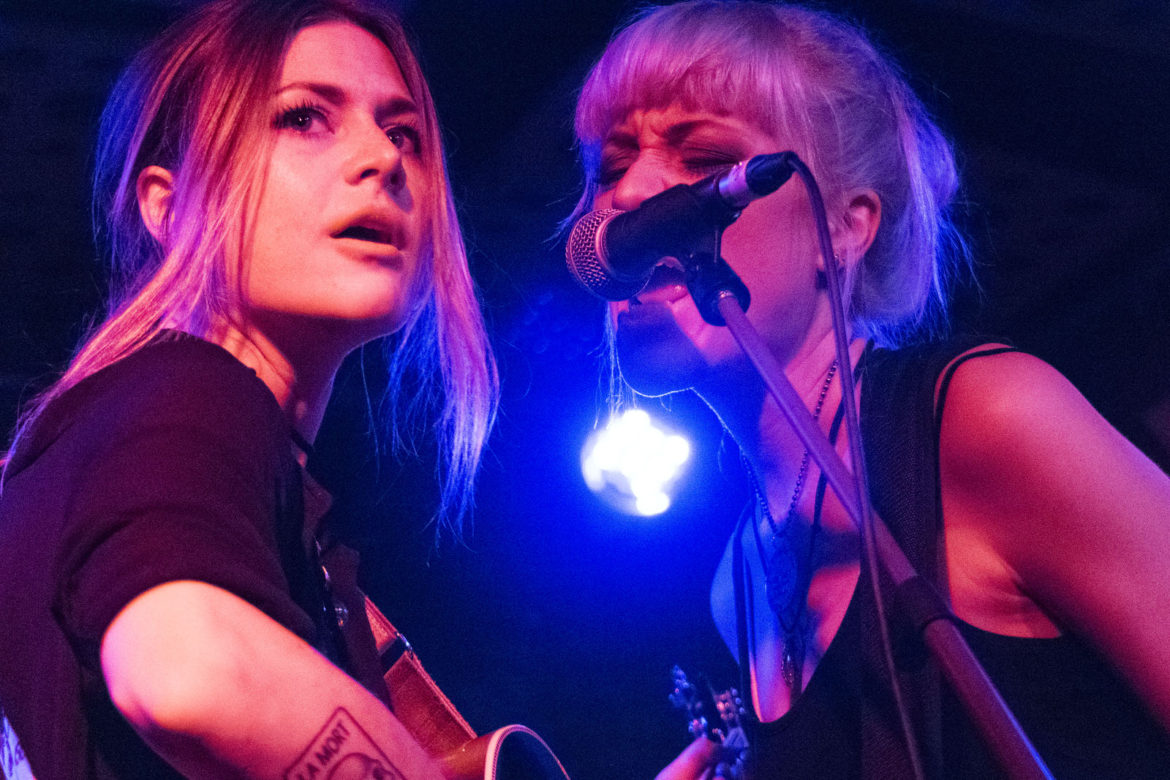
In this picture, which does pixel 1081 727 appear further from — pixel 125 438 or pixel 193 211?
pixel 193 211

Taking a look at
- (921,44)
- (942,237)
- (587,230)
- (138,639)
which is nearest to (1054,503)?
(587,230)

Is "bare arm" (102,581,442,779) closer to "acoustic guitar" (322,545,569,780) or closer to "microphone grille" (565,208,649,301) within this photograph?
"acoustic guitar" (322,545,569,780)

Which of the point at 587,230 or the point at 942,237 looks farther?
the point at 942,237

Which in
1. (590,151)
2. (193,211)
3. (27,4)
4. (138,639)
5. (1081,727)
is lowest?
(1081,727)

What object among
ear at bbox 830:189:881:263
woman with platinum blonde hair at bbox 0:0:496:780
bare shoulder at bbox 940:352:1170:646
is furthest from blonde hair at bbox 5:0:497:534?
bare shoulder at bbox 940:352:1170:646

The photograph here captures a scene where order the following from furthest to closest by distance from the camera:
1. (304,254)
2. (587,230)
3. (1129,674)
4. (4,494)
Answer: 1. (587,230)
2. (304,254)
3. (1129,674)
4. (4,494)

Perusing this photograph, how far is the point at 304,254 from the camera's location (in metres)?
1.33

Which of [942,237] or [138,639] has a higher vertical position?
[942,237]

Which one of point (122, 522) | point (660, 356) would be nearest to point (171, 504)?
point (122, 522)

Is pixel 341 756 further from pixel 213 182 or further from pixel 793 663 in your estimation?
pixel 793 663

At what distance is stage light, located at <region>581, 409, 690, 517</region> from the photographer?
174 inches

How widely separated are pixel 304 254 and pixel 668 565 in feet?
12.8

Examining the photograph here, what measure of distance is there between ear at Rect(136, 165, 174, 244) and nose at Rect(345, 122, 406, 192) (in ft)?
1.21

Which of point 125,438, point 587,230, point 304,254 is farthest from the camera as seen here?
point 587,230
